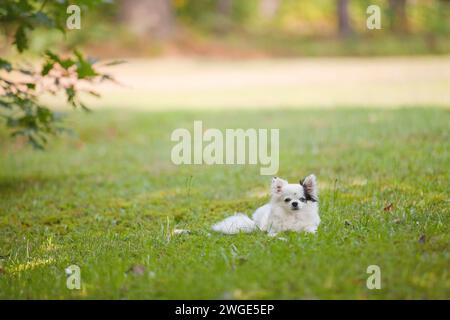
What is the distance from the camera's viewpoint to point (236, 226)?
6.82m

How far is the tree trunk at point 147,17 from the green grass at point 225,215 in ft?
66.4

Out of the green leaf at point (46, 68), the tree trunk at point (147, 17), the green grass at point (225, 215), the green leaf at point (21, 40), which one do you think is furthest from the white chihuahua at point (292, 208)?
the tree trunk at point (147, 17)

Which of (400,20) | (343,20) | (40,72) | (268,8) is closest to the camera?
(40,72)

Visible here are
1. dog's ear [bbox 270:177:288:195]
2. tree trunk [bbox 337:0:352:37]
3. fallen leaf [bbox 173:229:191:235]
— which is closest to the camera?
dog's ear [bbox 270:177:288:195]

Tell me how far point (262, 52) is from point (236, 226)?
30569mm

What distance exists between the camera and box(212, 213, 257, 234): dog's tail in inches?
267

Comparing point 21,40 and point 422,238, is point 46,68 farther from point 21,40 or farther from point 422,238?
point 422,238

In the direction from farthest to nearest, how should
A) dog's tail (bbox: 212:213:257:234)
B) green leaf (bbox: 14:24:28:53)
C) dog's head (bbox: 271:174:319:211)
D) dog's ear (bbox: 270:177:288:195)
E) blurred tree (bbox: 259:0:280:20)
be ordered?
blurred tree (bbox: 259:0:280:20) → green leaf (bbox: 14:24:28:53) → dog's tail (bbox: 212:213:257:234) → dog's ear (bbox: 270:177:288:195) → dog's head (bbox: 271:174:319:211)

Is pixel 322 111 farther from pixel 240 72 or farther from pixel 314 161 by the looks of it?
pixel 240 72

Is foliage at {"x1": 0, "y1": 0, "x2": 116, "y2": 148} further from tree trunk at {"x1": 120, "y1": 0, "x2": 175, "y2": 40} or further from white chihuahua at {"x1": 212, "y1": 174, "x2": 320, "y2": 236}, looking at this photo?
tree trunk at {"x1": 120, "y1": 0, "x2": 175, "y2": 40}

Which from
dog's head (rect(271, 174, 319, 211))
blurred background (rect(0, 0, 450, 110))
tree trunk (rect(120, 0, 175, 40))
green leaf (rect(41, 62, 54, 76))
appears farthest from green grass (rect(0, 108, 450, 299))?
tree trunk (rect(120, 0, 175, 40))

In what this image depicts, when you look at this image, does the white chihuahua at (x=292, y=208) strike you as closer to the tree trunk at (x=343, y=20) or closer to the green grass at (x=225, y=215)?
the green grass at (x=225, y=215)

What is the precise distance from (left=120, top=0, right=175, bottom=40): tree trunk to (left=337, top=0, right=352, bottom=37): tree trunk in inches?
442

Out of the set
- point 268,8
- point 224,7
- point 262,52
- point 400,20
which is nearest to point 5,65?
point 262,52
